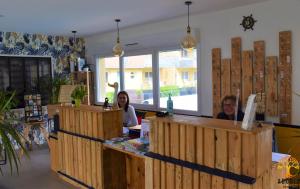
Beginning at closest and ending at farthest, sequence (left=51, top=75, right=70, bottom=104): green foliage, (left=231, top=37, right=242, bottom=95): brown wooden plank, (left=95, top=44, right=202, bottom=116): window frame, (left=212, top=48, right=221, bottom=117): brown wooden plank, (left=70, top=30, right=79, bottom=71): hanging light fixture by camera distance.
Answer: (left=231, top=37, right=242, bottom=95): brown wooden plank, (left=212, top=48, right=221, bottom=117): brown wooden plank, (left=95, top=44, right=202, bottom=116): window frame, (left=51, top=75, right=70, bottom=104): green foliage, (left=70, top=30, right=79, bottom=71): hanging light fixture

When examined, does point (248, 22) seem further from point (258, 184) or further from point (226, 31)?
point (258, 184)

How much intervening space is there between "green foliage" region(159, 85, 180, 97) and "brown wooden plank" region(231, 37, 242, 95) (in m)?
1.32

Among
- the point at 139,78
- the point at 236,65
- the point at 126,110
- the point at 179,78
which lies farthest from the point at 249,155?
the point at 139,78

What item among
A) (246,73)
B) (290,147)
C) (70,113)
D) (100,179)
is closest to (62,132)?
(70,113)

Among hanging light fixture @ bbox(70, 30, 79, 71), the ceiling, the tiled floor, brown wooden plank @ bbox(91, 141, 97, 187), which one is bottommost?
the tiled floor

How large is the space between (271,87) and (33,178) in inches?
154

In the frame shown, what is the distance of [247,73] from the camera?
4328 millimetres

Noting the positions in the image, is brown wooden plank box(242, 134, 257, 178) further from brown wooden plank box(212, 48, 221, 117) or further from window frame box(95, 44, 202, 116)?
window frame box(95, 44, 202, 116)

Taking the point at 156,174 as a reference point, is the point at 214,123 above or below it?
above

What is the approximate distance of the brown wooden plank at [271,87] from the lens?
4.05 metres

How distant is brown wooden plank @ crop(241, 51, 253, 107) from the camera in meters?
4.30

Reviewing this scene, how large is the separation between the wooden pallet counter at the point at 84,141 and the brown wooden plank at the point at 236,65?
1.96 metres

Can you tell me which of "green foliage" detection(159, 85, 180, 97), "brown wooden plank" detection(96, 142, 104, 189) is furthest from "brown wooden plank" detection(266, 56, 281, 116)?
"brown wooden plank" detection(96, 142, 104, 189)

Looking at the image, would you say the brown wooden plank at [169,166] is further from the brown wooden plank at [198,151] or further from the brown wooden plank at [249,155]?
the brown wooden plank at [249,155]
